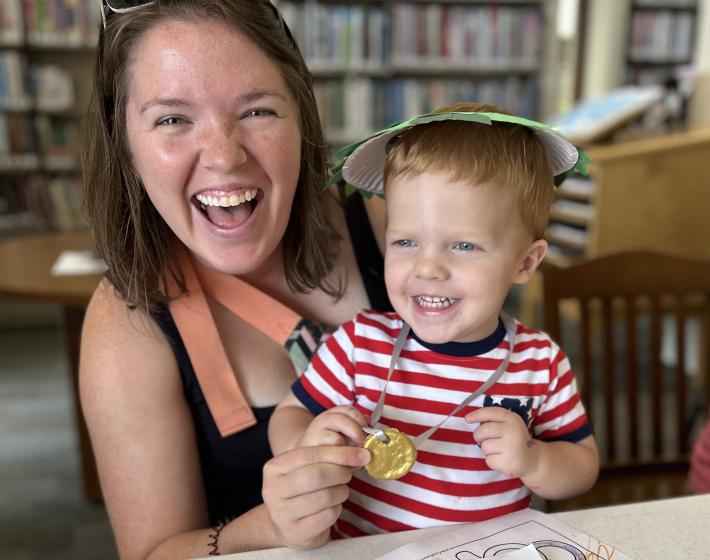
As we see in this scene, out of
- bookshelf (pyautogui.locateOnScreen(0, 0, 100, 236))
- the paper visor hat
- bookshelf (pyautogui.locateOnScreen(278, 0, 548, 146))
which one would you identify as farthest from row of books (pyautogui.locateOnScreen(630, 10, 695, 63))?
the paper visor hat

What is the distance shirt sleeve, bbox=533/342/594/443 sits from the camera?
40.3 inches

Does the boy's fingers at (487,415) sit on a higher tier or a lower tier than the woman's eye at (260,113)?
lower

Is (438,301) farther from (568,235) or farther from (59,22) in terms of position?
(59,22)

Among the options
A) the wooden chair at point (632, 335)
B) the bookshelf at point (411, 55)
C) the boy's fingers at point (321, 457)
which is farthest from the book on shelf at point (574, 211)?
the boy's fingers at point (321, 457)

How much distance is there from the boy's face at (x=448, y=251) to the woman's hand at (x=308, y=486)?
8.6 inches

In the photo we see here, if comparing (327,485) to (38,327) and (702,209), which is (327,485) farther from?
(38,327)

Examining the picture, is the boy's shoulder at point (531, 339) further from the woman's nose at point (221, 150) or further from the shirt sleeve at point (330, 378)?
the woman's nose at point (221, 150)

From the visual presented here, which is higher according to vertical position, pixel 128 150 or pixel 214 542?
pixel 128 150

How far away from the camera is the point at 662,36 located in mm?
5234

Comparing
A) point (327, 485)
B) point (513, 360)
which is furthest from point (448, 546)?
point (513, 360)

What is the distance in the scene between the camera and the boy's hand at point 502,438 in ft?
2.96

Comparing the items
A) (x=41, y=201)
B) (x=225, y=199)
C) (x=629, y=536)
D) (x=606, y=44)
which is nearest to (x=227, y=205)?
(x=225, y=199)

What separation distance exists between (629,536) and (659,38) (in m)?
5.25

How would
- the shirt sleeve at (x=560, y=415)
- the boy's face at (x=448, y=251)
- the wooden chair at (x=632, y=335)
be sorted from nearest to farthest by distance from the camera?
1. the boy's face at (x=448, y=251)
2. the shirt sleeve at (x=560, y=415)
3. the wooden chair at (x=632, y=335)
